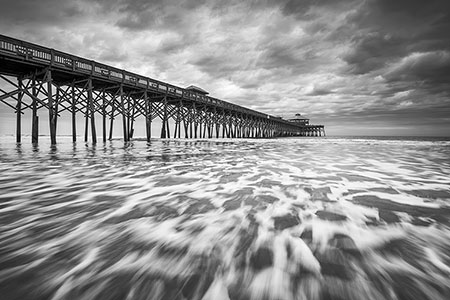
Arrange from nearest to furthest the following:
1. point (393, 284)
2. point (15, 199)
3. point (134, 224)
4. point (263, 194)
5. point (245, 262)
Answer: point (393, 284)
point (245, 262)
point (134, 224)
point (15, 199)
point (263, 194)

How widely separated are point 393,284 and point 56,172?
5.96m

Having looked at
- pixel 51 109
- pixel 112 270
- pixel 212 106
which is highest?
pixel 212 106

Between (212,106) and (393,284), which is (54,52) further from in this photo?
(212,106)

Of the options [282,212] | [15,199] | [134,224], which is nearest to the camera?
[134,224]

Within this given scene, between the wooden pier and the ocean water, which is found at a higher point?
the wooden pier

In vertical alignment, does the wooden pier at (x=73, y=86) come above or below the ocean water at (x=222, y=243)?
above

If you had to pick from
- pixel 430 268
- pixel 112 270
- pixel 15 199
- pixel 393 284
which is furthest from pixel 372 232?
pixel 15 199

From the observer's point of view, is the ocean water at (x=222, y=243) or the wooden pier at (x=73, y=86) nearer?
the ocean water at (x=222, y=243)

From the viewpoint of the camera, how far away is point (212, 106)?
31.8 m

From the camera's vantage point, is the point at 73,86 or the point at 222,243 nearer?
the point at 222,243

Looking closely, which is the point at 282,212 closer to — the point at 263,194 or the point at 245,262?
the point at 263,194

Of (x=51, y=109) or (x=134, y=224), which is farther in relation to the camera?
(x=51, y=109)

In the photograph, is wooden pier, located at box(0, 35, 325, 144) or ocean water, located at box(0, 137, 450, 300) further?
wooden pier, located at box(0, 35, 325, 144)

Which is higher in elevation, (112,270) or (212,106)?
(212,106)
